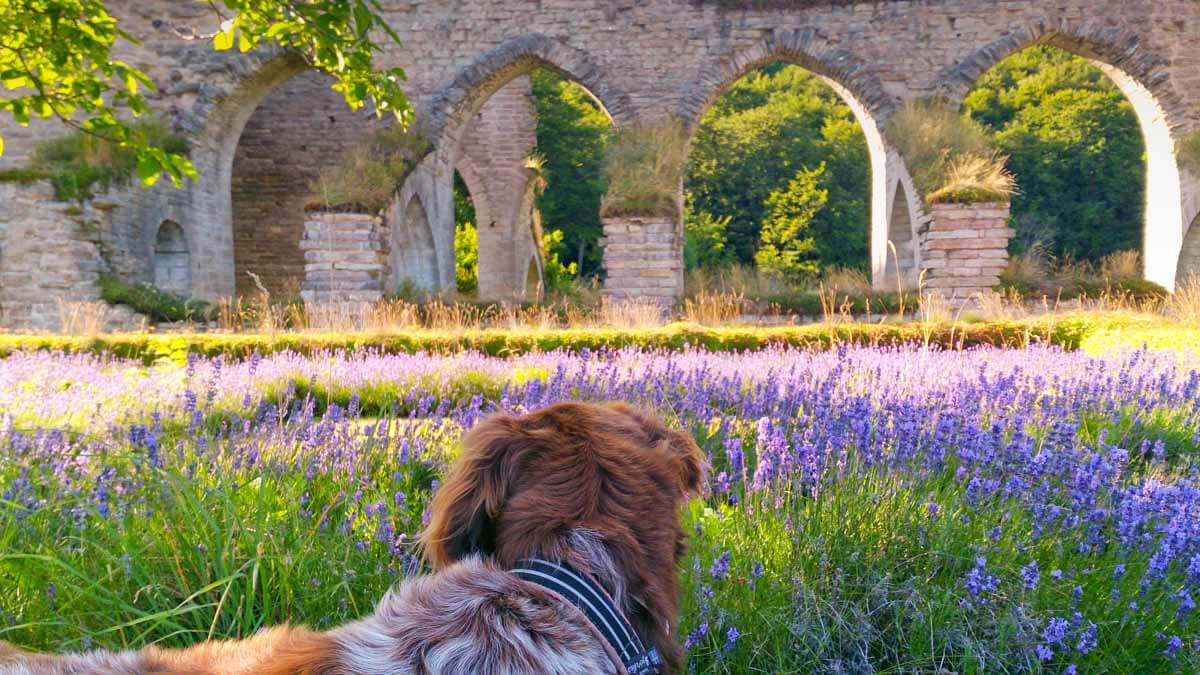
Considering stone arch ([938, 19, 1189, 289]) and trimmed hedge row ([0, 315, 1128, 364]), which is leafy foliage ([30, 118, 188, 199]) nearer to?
trimmed hedge row ([0, 315, 1128, 364])

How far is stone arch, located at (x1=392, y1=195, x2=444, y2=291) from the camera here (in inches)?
676

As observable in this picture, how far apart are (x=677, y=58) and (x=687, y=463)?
1536 cm

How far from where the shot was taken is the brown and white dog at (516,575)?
146 cm

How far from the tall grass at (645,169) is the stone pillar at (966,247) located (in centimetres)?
415

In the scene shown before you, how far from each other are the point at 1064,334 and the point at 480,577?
9.37 meters

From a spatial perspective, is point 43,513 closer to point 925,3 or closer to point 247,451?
point 247,451

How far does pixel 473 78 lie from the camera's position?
16188 mm

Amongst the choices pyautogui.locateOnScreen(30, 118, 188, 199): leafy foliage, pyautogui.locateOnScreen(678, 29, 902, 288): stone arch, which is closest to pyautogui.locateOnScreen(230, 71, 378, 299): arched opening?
pyautogui.locateOnScreen(30, 118, 188, 199): leafy foliage

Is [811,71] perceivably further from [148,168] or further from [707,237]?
[707,237]

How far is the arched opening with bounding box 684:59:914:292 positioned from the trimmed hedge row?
26.5 m

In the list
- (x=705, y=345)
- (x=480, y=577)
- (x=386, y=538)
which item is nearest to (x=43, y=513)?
(x=386, y=538)

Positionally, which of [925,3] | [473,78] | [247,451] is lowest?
[247,451]

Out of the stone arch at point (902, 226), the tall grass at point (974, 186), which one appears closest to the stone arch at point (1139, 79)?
the stone arch at point (902, 226)

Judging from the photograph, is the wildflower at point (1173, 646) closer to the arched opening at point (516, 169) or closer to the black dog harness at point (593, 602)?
the black dog harness at point (593, 602)
